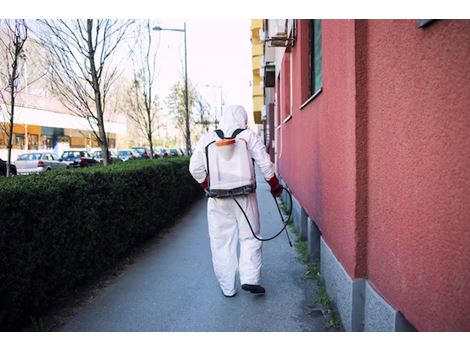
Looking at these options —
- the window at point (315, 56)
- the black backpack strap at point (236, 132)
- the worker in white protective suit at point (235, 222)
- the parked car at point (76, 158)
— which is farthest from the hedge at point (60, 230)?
the parked car at point (76, 158)

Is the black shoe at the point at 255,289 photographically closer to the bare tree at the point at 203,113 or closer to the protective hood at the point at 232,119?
the protective hood at the point at 232,119

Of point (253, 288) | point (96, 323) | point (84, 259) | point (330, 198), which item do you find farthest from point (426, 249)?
point (84, 259)

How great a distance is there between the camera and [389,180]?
8.39ft

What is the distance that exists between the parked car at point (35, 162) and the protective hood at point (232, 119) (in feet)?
69.0

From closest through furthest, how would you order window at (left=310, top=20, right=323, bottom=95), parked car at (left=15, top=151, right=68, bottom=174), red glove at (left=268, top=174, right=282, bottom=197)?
red glove at (left=268, top=174, right=282, bottom=197) < window at (left=310, top=20, right=323, bottom=95) < parked car at (left=15, top=151, right=68, bottom=174)

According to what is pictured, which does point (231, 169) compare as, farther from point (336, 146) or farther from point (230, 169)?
point (336, 146)

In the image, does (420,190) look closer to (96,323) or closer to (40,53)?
(96,323)

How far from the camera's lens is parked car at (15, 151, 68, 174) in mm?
23812

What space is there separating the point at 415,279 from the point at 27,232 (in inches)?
109

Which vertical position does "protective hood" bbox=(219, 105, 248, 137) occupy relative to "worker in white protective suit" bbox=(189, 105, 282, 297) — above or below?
above

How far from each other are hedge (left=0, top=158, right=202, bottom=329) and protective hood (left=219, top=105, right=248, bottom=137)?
1.54m

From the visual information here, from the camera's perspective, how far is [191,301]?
4.12 m

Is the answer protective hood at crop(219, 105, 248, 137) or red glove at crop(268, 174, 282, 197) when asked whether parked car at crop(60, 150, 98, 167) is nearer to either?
protective hood at crop(219, 105, 248, 137)

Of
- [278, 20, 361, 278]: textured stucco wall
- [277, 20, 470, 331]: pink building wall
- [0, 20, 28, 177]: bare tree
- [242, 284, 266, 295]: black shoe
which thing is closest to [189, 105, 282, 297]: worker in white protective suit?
[242, 284, 266, 295]: black shoe
